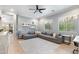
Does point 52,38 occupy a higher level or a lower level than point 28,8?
lower

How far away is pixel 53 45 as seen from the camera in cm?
227

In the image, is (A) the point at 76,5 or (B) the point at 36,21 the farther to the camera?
(B) the point at 36,21

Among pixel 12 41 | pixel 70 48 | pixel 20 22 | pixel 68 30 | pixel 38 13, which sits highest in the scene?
pixel 38 13

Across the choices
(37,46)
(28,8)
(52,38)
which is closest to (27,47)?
(37,46)

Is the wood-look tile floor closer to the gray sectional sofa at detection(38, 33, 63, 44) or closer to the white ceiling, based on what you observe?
the gray sectional sofa at detection(38, 33, 63, 44)

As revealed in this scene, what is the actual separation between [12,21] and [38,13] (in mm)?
681

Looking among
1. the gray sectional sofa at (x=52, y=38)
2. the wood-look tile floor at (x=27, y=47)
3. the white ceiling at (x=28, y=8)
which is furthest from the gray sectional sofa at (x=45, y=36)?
the white ceiling at (x=28, y=8)

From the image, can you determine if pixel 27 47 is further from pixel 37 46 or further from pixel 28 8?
pixel 28 8

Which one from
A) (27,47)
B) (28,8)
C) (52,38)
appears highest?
(28,8)

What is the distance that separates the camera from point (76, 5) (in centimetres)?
219
